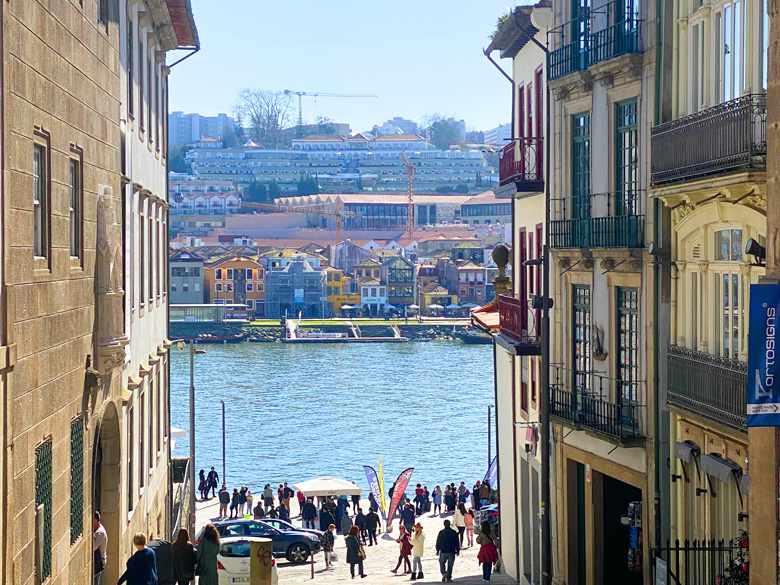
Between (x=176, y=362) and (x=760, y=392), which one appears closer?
(x=760, y=392)

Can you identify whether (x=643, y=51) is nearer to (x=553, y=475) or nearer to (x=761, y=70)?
(x=761, y=70)

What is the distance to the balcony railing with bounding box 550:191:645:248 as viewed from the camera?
1850cm

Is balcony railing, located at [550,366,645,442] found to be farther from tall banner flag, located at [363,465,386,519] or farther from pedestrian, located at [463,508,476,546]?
tall banner flag, located at [363,465,386,519]

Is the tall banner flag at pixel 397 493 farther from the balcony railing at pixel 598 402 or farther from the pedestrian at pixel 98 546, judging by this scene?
the pedestrian at pixel 98 546

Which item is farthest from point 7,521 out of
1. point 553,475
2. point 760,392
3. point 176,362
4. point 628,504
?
point 176,362

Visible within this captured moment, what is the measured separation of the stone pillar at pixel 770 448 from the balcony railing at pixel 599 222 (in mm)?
7473

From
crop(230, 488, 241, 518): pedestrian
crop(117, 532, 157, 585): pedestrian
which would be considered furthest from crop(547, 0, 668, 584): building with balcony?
crop(230, 488, 241, 518): pedestrian

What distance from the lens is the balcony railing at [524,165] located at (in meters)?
24.2

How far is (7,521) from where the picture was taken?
415 inches

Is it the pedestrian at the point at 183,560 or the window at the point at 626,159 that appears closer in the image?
the pedestrian at the point at 183,560

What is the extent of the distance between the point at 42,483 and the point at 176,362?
475ft

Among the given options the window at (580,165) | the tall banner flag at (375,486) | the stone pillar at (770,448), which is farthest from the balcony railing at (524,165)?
the tall banner flag at (375,486)

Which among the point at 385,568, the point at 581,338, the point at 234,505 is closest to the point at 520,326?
the point at 581,338

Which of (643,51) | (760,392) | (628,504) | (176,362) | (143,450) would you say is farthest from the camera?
(176,362)
